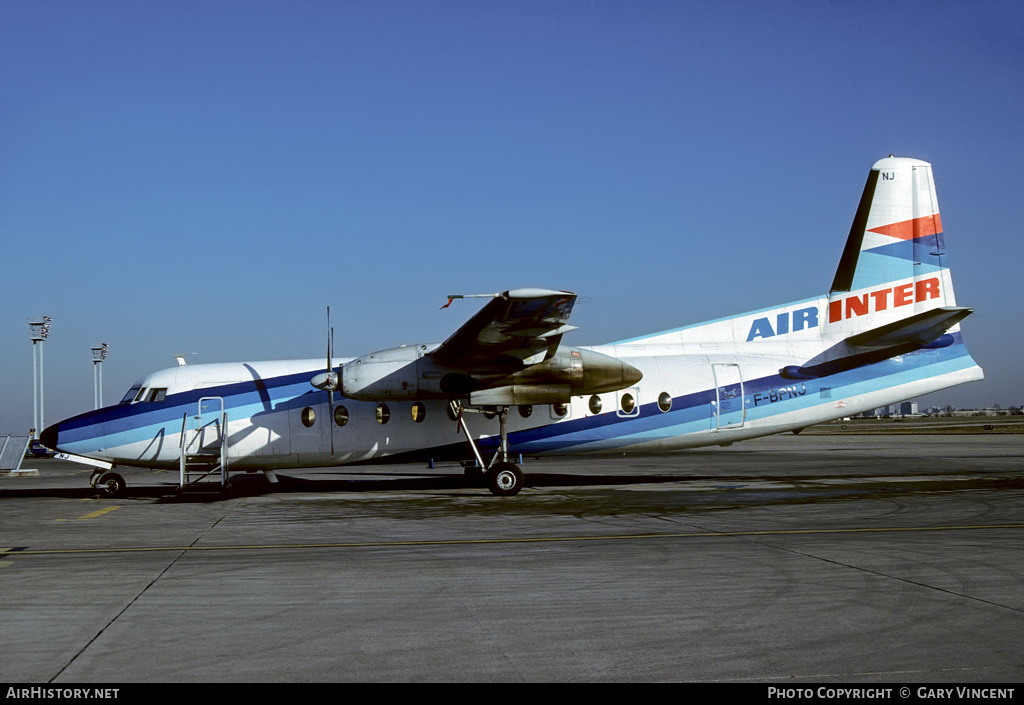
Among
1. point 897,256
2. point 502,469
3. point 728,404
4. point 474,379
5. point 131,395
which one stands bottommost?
point 502,469

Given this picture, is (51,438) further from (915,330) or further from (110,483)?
(915,330)

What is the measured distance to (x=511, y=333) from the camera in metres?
16.3

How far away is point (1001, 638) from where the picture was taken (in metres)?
5.77

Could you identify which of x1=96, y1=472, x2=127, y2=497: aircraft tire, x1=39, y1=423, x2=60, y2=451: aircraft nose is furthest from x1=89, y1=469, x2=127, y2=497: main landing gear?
x1=39, y1=423, x2=60, y2=451: aircraft nose

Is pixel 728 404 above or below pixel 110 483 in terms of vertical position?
above

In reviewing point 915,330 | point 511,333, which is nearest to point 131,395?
point 511,333

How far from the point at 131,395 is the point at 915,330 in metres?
18.2

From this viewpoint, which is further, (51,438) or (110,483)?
(110,483)

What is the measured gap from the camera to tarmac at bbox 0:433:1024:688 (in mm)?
5379

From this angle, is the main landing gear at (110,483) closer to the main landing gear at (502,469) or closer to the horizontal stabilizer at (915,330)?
the main landing gear at (502,469)

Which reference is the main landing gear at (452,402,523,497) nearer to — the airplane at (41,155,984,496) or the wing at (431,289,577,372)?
the airplane at (41,155,984,496)

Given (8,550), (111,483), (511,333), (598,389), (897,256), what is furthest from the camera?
(897,256)

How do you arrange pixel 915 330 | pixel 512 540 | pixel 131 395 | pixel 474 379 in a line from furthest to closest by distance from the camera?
pixel 131 395, pixel 915 330, pixel 474 379, pixel 512 540

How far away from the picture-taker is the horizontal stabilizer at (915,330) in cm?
1788
